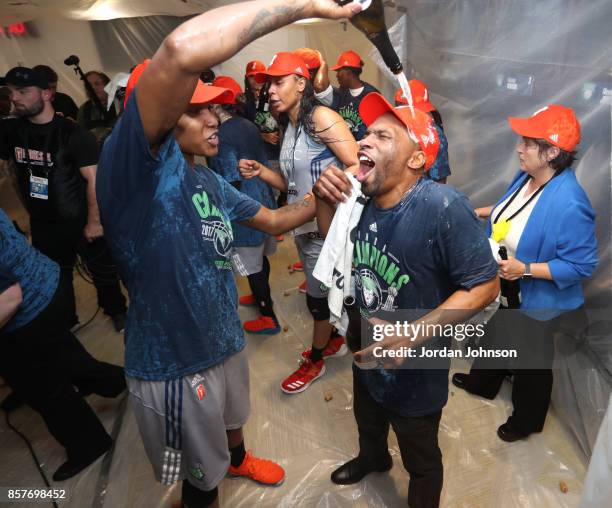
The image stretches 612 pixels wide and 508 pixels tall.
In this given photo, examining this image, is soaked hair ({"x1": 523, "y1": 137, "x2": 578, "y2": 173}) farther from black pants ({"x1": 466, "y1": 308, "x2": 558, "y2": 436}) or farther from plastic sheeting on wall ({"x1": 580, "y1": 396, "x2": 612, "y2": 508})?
plastic sheeting on wall ({"x1": 580, "y1": 396, "x2": 612, "y2": 508})

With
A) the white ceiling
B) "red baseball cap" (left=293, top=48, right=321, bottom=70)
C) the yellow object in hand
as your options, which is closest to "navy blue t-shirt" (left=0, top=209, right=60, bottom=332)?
the yellow object in hand

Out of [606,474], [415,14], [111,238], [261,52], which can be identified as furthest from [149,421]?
[261,52]

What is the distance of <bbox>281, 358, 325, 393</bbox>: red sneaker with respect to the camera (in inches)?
107

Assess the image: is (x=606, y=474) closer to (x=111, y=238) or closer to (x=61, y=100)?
A: (x=111, y=238)

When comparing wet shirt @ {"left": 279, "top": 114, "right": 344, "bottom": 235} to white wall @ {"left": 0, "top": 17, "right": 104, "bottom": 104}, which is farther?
white wall @ {"left": 0, "top": 17, "right": 104, "bottom": 104}

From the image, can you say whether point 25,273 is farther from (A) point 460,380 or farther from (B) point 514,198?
(A) point 460,380

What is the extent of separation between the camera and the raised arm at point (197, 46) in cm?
81

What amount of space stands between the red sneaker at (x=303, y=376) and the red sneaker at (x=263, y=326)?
0.57 meters

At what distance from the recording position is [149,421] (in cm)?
145

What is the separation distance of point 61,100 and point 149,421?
534 cm

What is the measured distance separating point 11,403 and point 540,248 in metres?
3.44

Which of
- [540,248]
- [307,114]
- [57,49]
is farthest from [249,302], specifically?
[57,49]

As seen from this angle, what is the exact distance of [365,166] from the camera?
4.68 ft

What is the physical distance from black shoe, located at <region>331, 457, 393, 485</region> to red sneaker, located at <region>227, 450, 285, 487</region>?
0.30m
